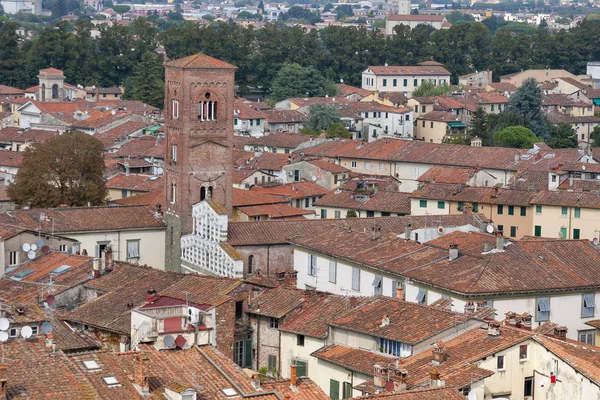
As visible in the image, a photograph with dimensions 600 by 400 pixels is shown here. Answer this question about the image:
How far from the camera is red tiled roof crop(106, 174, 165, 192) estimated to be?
73.6m

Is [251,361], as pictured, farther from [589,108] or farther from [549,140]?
[589,108]

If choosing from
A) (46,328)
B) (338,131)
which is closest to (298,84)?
(338,131)

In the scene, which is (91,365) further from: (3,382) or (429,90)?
(429,90)

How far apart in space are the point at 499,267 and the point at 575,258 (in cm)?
296

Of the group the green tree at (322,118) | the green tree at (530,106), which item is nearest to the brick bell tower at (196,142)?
→ the green tree at (322,118)

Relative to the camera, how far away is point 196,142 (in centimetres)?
5975

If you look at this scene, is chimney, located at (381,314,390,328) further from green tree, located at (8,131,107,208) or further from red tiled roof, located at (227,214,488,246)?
green tree, located at (8,131,107,208)

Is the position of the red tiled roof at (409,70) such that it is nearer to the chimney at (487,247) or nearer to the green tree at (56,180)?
the green tree at (56,180)

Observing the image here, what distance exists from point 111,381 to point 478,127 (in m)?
77.9

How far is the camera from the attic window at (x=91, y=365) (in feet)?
88.0

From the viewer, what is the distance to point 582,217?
63.9m

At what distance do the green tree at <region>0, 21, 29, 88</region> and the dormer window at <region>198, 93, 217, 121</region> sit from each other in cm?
7481

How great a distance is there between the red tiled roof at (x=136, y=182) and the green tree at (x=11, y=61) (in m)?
57.8

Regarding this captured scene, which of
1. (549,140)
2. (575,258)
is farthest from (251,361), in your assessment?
(549,140)
